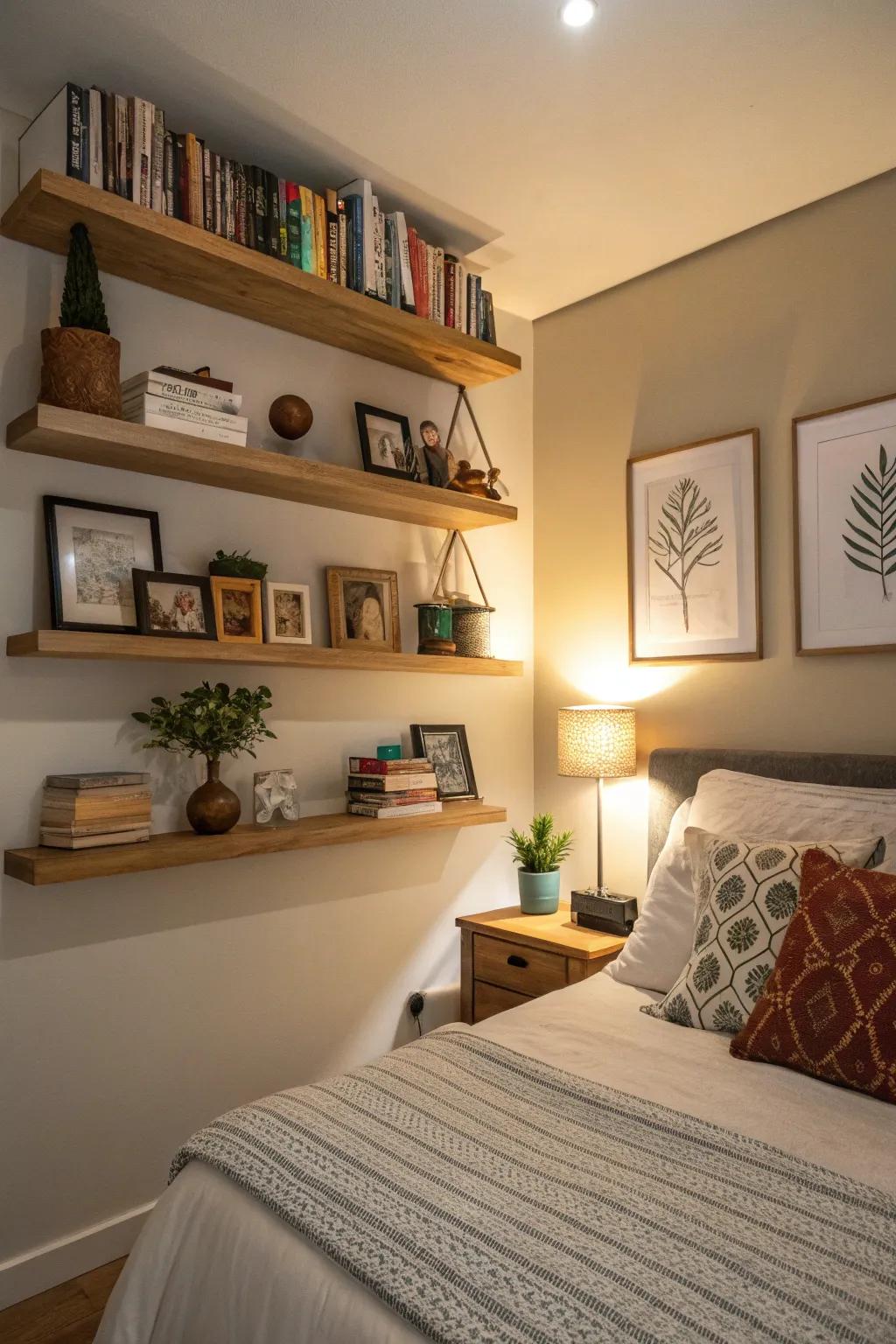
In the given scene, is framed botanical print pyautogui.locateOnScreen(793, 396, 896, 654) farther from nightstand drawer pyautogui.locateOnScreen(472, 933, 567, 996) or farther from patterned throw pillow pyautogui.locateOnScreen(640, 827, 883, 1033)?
nightstand drawer pyautogui.locateOnScreen(472, 933, 567, 996)

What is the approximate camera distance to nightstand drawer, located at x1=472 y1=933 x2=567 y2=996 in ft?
8.67

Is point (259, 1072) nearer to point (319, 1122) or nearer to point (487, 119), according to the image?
point (319, 1122)

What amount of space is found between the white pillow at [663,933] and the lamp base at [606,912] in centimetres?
38

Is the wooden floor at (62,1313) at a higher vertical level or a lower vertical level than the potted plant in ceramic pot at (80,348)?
lower

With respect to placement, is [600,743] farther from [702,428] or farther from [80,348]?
[80,348]

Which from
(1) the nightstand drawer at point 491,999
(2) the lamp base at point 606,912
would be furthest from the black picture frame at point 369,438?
(1) the nightstand drawer at point 491,999

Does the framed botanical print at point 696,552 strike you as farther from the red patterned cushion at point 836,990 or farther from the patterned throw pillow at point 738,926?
the red patterned cushion at point 836,990

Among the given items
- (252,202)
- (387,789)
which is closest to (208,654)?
(387,789)

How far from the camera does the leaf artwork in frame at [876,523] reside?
2395 mm

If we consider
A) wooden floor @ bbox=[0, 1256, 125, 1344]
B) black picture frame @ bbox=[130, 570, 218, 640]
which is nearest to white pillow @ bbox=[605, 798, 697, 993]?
black picture frame @ bbox=[130, 570, 218, 640]

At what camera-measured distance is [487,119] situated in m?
2.21

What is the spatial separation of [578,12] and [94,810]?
6.40ft

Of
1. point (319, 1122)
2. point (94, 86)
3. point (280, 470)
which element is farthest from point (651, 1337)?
point (94, 86)

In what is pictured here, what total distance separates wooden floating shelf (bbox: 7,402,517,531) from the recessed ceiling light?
112 cm
